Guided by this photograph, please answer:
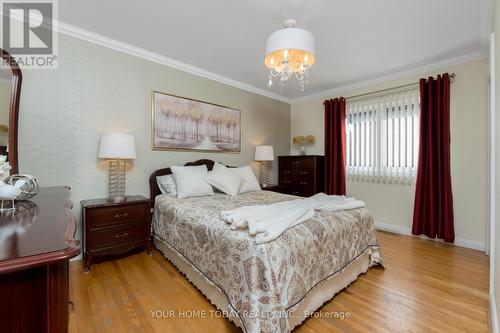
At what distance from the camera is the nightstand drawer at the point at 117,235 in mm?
2309

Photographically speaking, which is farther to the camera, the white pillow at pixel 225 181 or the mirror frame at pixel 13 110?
the white pillow at pixel 225 181

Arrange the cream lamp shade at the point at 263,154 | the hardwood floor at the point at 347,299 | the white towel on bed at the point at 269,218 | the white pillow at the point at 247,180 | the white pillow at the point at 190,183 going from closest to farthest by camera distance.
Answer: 1. the white towel on bed at the point at 269,218
2. the hardwood floor at the point at 347,299
3. the white pillow at the point at 190,183
4. the white pillow at the point at 247,180
5. the cream lamp shade at the point at 263,154

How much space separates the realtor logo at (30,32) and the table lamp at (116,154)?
0.96 m

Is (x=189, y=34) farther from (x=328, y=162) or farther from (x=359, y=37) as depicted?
(x=328, y=162)

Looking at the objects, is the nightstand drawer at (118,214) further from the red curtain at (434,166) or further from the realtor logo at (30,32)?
the red curtain at (434,166)

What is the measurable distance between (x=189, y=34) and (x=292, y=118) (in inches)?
122

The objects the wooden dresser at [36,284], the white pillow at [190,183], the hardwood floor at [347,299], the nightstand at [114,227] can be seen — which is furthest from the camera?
the white pillow at [190,183]

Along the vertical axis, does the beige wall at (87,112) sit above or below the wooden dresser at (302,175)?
above

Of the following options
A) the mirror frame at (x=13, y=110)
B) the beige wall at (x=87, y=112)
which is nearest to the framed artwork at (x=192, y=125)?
the beige wall at (x=87, y=112)

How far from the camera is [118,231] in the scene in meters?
2.42

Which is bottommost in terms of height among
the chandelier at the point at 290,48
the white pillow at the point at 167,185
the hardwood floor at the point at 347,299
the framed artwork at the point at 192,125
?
the hardwood floor at the point at 347,299

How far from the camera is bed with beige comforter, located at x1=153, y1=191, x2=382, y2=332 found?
134cm

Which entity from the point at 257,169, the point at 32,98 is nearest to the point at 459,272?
the point at 257,169

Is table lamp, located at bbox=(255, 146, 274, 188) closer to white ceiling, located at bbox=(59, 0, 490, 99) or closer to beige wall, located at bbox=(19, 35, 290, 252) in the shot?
beige wall, located at bbox=(19, 35, 290, 252)
